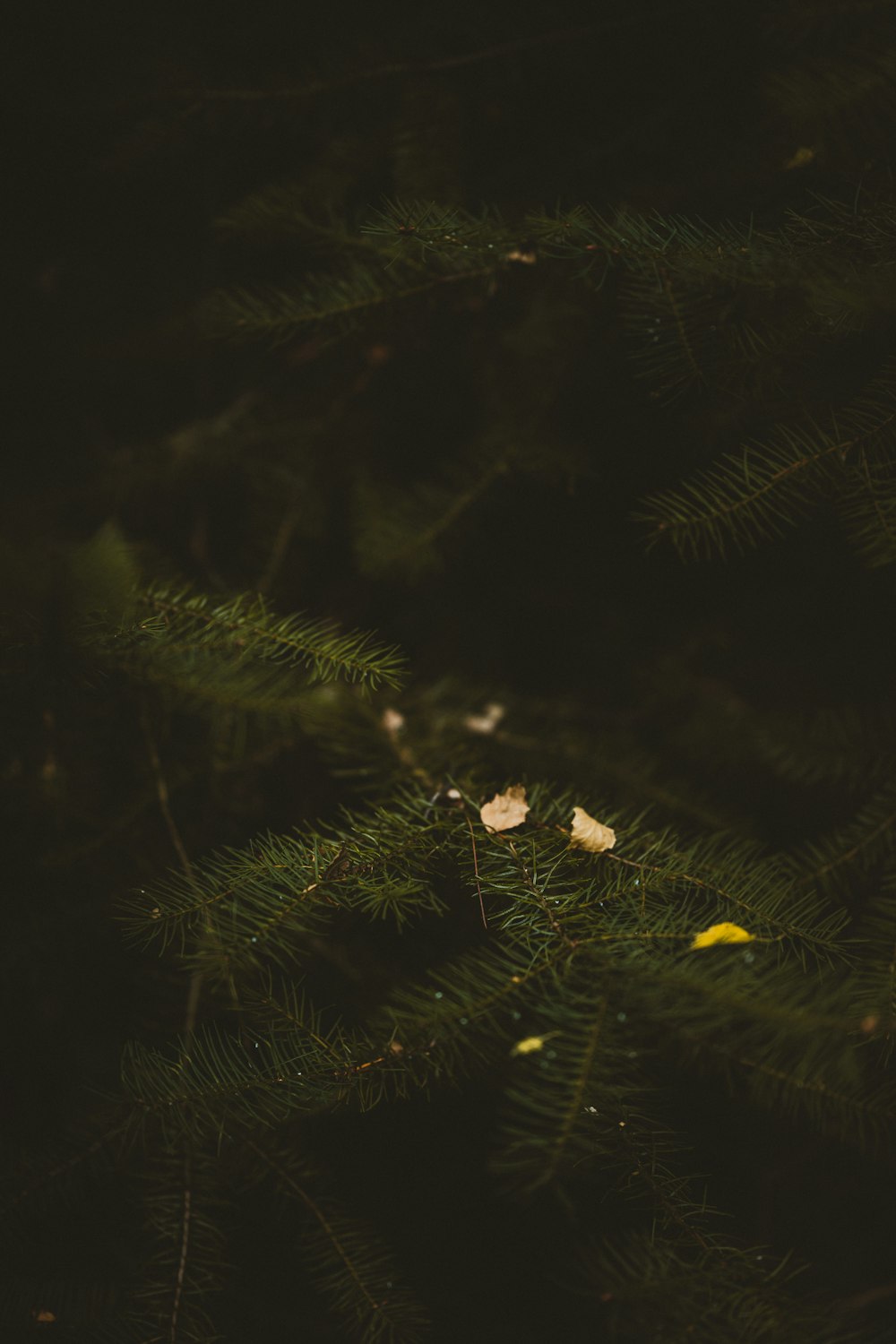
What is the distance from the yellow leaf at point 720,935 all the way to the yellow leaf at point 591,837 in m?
0.08

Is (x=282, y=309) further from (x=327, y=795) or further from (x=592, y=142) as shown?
(x=327, y=795)

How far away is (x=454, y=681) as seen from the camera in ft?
2.62

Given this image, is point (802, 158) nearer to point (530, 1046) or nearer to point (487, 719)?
point (487, 719)

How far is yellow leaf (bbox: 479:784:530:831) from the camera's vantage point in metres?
0.48

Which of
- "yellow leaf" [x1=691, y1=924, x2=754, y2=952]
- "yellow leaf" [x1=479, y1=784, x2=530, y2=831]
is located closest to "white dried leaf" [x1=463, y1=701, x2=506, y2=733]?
"yellow leaf" [x1=479, y1=784, x2=530, y2=831]

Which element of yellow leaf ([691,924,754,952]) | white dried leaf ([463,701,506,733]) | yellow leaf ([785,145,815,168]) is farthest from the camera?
white dried leaf ([463,701,506,733])

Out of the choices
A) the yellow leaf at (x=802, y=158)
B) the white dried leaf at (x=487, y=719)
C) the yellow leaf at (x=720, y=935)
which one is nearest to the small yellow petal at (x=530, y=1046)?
the yellow leaf at (x=720, y=935)

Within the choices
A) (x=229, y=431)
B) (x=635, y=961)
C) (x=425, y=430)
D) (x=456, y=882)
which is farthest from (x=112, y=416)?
(x=635, y=961)

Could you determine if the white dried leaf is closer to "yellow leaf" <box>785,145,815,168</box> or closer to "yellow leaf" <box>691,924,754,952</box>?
"yellow leaf" <box>691,924,754,952</box>

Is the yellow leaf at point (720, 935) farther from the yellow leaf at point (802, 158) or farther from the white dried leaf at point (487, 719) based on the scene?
the yellow leaf at point (802, 158)

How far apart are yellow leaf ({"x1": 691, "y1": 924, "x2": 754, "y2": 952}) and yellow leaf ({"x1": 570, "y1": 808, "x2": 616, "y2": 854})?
77mm

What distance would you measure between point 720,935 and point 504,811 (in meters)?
0.15

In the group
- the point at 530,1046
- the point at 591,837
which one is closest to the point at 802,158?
the point at 591,837

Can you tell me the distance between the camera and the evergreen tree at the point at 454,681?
0.46 metres
